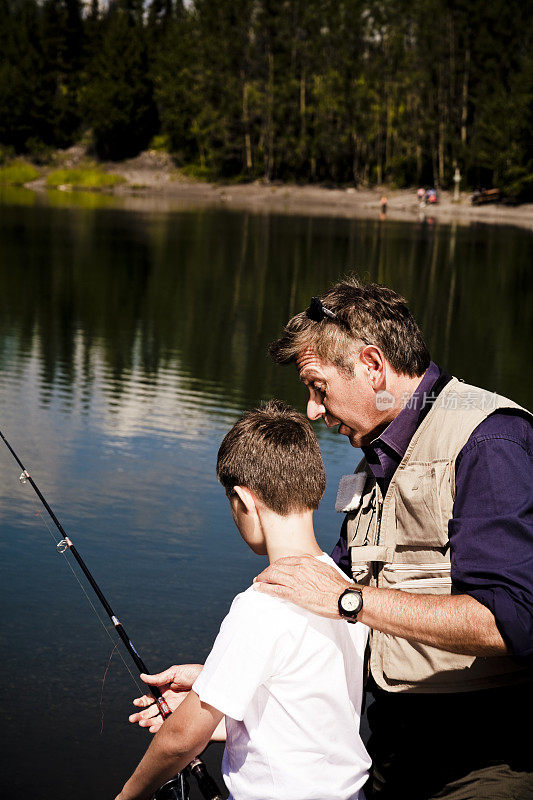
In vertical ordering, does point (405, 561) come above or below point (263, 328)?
above

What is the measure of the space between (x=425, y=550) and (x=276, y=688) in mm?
709

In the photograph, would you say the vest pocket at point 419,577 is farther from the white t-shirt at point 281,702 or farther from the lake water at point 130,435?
the lake water at point 130,435

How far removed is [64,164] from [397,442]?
239ft

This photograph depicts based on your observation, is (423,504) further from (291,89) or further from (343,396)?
(291,89)

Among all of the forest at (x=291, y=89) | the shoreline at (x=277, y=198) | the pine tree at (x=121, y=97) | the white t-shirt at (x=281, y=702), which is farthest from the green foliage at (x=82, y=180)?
the white t-shirt at (x=281, y=702)

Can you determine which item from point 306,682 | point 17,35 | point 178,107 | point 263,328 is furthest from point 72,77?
point 306,682

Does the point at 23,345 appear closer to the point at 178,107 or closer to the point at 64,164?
the point at 178,107

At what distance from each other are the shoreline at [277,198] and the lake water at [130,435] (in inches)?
952

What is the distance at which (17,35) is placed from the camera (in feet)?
251

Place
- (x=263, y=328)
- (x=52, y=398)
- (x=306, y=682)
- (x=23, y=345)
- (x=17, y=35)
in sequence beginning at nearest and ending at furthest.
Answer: (x=306, y=682)
(x=52, y=398)
(x=23, y=345)
(x=263, y=328)
(x=17, y=35)

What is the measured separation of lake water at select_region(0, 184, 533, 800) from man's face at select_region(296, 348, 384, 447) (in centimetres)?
111

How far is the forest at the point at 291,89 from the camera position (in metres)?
53.5

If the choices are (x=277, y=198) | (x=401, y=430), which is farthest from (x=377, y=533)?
(x=277, y=198)

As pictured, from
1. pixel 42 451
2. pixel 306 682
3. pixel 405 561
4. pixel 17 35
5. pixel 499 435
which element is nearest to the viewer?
pixel 306 682
